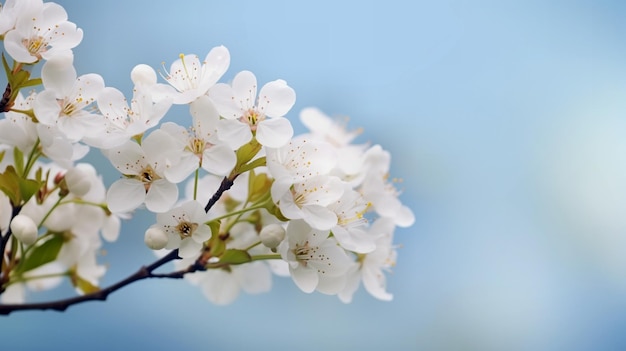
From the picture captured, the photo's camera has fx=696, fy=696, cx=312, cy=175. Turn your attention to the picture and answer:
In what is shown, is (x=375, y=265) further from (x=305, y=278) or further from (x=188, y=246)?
(x=188, y=246)

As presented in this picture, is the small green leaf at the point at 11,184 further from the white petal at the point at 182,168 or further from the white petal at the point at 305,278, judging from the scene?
the white petal at the point at 305,278

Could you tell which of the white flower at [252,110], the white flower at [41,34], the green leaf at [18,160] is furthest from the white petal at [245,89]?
the green leaf at [18,160]

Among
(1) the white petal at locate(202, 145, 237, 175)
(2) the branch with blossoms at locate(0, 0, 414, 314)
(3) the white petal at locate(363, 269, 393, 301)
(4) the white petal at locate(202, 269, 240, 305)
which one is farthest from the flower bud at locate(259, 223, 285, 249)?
(4) the white petal at locate(202, 269, 240, 305)

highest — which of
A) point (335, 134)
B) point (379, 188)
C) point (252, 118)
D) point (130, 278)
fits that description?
point (335, 134)

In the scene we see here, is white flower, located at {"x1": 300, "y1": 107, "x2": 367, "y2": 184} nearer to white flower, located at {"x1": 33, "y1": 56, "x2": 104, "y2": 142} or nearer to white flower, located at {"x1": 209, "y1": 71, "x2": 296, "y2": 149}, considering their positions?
white flower, located at {"x1": 209, "y1": 71, "x2": 296, "y2": 149}

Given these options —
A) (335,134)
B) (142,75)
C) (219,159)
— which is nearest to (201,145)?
(219,159)

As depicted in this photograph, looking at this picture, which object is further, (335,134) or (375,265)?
(335,134)
